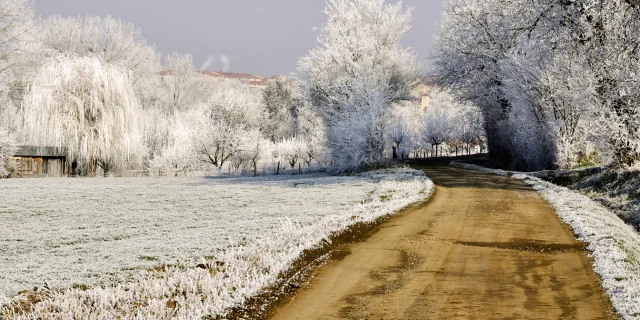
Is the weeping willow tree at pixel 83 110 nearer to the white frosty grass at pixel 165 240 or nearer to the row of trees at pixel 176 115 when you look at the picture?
the row of trees at pixel 176 115

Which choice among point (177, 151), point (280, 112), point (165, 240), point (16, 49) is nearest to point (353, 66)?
point (177, 151)

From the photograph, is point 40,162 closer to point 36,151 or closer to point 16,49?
point 36,151

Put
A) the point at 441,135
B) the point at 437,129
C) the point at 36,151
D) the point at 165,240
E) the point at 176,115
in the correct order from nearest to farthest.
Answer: the point at 165,240 → the point at 36,151 → the point at 176,115 → the point at 437,129 → the point at 441,135

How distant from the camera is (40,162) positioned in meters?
47.4

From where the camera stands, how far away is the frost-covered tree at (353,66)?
3866cm

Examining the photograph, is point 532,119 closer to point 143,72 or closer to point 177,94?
point 143,72

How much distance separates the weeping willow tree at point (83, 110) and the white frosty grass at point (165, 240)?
11.8 metres

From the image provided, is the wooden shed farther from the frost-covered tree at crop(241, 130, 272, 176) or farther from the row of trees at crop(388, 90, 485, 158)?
the row of trees at crop(388, 90, 485, 158)

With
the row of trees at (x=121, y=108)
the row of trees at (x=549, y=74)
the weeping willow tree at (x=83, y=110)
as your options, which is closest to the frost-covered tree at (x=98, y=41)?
the row of trees at (x=121, y=108)

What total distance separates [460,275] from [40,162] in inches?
1883

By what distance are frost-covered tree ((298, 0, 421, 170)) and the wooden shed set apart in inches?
900

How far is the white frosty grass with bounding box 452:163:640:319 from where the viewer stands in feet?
23.5

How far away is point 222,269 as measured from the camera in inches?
365

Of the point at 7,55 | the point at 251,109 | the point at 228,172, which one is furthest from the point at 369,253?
the point at 251,109
